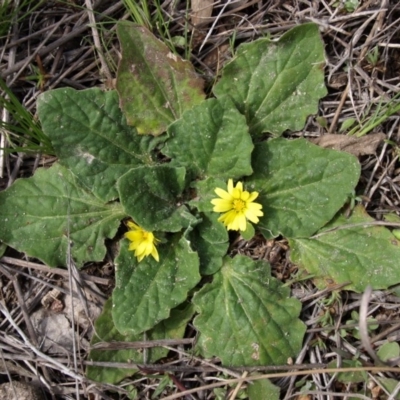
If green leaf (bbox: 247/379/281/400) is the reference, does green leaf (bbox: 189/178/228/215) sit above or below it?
above

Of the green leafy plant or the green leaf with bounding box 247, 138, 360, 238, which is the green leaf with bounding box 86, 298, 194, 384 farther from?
the green leaf with bounding box 247, 138, 360, 238

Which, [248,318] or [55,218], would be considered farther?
[55,218]

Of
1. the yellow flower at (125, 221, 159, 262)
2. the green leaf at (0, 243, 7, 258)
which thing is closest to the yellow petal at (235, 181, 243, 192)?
the yellow flower at (125, 221, 159, 262)

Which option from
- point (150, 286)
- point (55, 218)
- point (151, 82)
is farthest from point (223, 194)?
point (55, 218)

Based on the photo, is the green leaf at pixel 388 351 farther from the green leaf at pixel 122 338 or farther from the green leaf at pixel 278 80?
the green leaf at pixel 278 80

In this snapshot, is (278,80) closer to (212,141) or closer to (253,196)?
(212,141)

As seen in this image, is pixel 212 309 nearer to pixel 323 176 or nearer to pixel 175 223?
pixel 175 223
